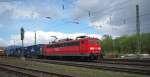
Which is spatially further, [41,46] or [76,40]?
[41,46]

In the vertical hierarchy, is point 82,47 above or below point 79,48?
above

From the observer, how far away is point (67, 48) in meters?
42.7

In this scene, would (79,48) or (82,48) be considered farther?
(79,48)

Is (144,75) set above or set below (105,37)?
below

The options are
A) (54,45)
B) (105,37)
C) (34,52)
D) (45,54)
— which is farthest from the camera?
(105,37)

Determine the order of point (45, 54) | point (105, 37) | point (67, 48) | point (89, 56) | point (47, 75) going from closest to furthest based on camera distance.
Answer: point (47, 75)
point (89, 56)
point (67, 48)
point (45, 54)
point (105, 37)

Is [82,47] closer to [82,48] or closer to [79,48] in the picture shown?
[82,48]

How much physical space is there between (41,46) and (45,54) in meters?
3.63

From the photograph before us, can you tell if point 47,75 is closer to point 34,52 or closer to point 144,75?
point 144,75

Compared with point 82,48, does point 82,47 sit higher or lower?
higher

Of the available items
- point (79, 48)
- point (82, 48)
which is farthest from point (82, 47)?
point (79, 48)

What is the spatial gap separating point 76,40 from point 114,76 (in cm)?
2175

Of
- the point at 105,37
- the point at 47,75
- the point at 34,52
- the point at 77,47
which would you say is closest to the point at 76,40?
the point at 77,47

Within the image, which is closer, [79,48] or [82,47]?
[82,47]
